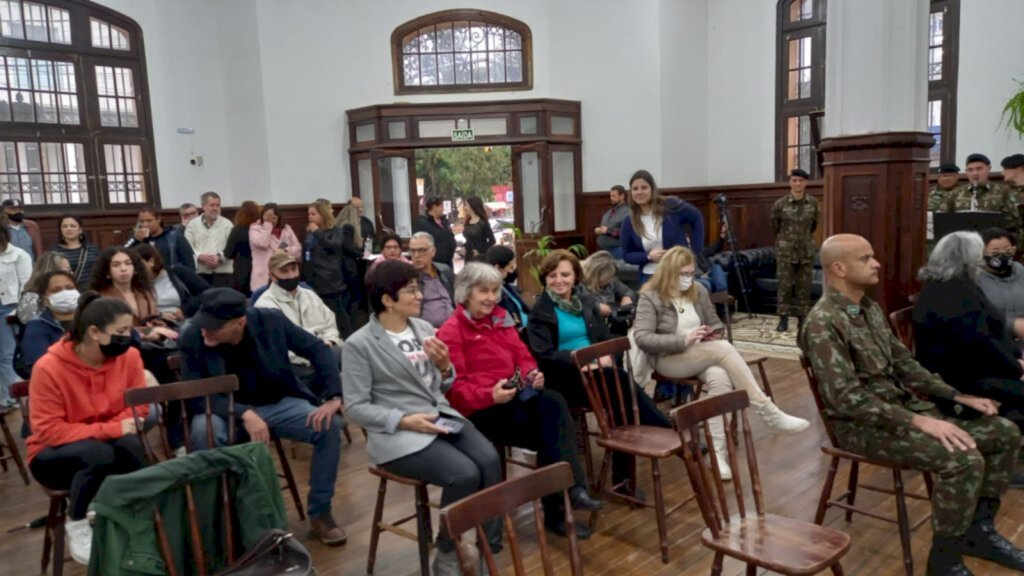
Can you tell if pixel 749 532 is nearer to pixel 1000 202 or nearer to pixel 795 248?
pixel 1000 202

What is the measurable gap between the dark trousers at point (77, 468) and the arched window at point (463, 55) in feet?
28.5

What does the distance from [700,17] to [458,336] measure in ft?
30.0

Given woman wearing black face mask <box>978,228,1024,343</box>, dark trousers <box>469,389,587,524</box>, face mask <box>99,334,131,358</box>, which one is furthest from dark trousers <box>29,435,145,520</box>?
woman wearing black face mask <box>978,228,1024,343</box>

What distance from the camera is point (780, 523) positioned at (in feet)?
7.77

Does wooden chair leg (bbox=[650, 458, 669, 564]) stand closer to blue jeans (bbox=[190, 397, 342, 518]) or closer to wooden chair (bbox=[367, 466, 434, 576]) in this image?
wooden chair (bbox=[367, 466, 434, 576])

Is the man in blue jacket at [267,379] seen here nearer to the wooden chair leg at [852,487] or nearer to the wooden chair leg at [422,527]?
the wooden chair leg at [422,527]

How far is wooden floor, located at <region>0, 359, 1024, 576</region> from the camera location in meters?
2.99

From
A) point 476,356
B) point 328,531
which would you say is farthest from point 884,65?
point 328,531

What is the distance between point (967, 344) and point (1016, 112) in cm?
614

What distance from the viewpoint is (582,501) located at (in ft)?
10.7

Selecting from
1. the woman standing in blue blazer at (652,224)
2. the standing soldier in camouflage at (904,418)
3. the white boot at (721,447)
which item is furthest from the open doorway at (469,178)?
the standing soldier in camouflage at (904,418)

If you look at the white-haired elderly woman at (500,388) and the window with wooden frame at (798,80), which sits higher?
the window with wooden frame at (798,80)

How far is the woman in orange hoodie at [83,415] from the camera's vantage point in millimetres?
2795

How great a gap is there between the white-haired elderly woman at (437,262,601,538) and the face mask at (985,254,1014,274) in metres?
2.41
